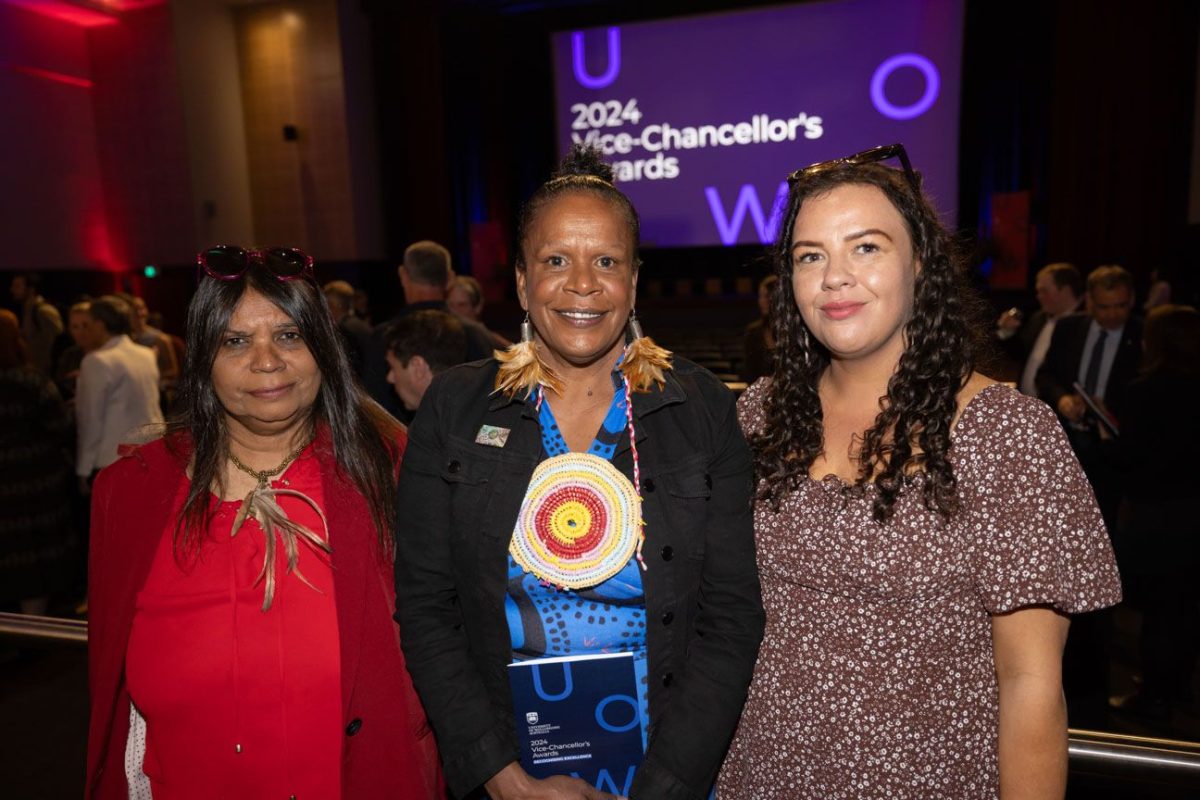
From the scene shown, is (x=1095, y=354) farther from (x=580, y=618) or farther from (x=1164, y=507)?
(x=580, y=618)

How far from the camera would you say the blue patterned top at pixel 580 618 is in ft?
5.03

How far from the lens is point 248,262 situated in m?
1.75

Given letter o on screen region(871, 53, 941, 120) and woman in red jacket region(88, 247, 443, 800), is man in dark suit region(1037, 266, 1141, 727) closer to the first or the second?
woman in red jacket region(88, 247, 443, 800)

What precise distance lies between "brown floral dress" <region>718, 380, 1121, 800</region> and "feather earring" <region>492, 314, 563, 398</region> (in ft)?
1.64

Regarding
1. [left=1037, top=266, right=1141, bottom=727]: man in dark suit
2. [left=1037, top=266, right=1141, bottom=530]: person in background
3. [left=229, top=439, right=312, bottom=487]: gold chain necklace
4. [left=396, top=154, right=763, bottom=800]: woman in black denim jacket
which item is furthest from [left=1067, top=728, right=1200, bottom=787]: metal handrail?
[left=1037, top=266, right=1141, bottom=530]: person in background

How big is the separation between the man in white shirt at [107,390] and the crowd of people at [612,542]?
3643mm

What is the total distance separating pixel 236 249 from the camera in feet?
5.73

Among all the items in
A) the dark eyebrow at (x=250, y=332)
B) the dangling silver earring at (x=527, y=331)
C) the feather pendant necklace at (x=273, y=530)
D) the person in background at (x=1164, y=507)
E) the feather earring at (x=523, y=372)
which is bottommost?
the person in background at (x=1164, y=507)

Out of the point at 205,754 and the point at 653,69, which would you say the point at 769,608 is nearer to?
the point at 205,754

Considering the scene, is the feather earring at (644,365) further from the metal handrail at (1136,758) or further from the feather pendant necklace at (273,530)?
the metal handrail at (1136,758)

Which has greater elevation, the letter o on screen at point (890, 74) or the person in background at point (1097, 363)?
the letter o on screen at point (890, 74)

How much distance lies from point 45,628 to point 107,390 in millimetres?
3518

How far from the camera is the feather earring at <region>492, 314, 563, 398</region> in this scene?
1631 millimetres

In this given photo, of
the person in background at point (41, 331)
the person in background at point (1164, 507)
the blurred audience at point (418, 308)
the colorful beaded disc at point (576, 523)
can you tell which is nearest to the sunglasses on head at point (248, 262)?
the colorful beaded disc at point (576, 523)
